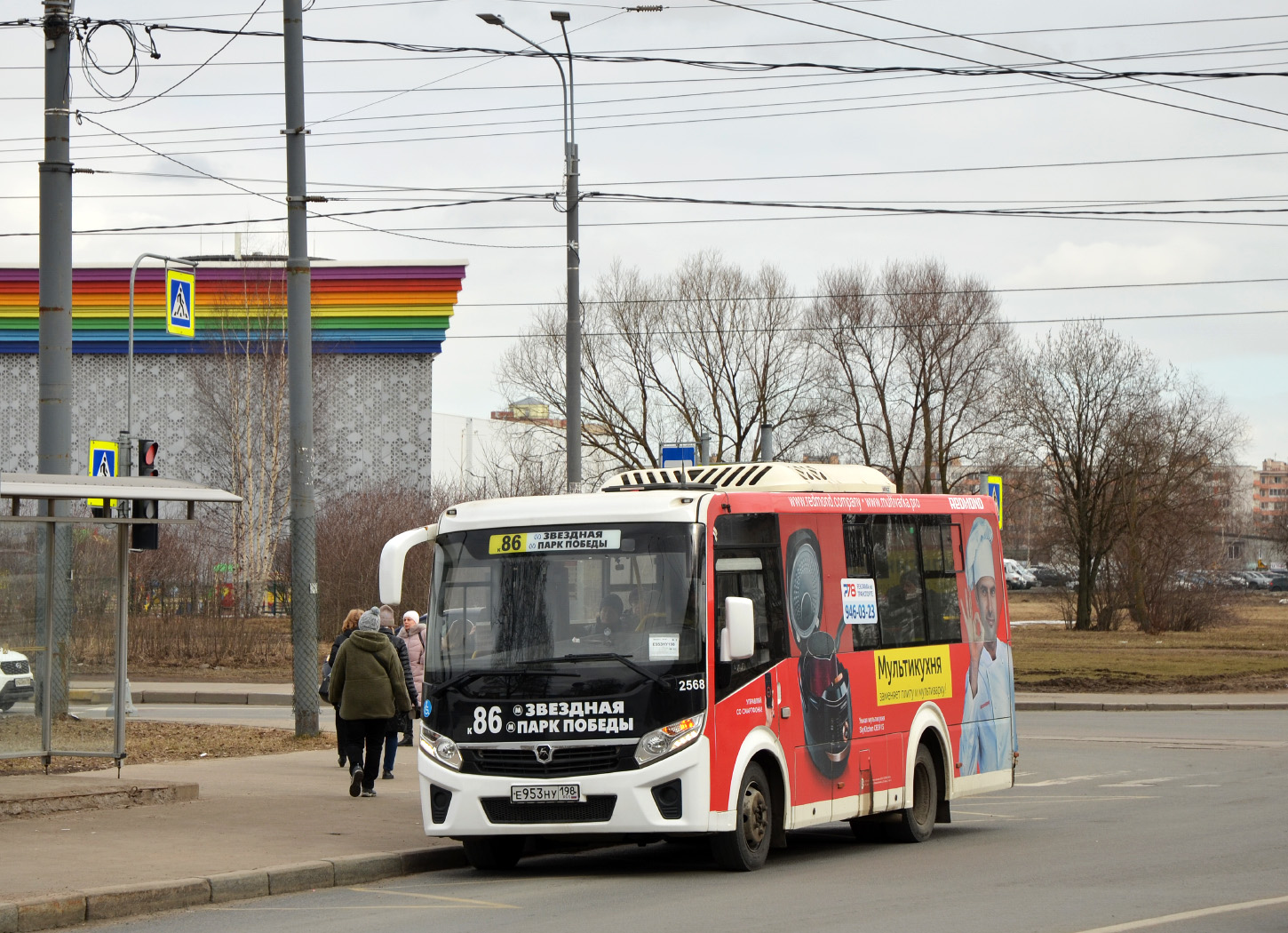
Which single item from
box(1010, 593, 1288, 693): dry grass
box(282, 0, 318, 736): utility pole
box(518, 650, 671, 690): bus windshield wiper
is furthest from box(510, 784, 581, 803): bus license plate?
box(1010, 593, 1288, 693): dry grass

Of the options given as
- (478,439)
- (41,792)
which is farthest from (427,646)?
(478,439)

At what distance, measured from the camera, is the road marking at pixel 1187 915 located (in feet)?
27.8

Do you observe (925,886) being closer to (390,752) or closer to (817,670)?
(817,670)

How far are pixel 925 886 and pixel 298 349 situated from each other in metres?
11.4

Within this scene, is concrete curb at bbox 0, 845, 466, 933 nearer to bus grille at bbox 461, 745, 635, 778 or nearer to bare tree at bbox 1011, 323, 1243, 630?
bus grille at bbox 461, 745, 635, 778

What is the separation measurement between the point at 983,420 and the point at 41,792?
45050 mm

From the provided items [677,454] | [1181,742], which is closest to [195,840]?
[677,454]

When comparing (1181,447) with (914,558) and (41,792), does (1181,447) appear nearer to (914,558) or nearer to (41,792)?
(914,558)

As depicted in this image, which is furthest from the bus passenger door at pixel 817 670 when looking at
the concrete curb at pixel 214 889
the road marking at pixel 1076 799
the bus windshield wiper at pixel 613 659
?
the road marking at pixel 1076 799

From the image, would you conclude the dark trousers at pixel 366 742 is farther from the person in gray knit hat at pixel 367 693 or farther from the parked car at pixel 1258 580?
the parked car at pixel 1258 580

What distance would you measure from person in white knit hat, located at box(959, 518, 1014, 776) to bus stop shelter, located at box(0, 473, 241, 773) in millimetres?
6569

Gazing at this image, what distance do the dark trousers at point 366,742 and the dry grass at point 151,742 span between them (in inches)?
86.4

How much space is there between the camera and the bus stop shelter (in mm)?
14227

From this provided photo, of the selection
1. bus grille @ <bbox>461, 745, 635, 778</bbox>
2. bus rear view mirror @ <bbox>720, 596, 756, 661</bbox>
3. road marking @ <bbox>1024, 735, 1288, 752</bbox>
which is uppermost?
bus rear view mirror @ <bbox>720, 596, 756, 661</bbox>
